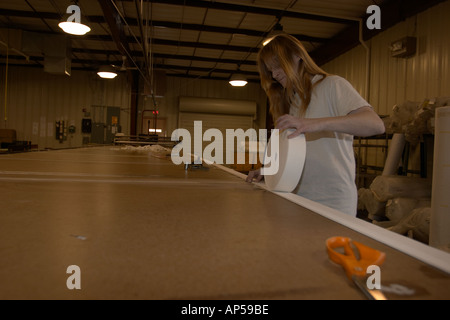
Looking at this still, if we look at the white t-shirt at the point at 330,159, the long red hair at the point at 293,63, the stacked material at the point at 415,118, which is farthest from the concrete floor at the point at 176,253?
the stacked material at the point at 415,118

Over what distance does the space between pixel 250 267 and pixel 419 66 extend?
5276mm

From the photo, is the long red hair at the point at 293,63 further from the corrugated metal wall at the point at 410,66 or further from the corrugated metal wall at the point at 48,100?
the corrugated metal wall at the point at 48,100

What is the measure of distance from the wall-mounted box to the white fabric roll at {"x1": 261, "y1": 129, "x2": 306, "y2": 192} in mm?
4500

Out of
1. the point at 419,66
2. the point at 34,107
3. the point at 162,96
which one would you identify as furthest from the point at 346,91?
the point at 34,107

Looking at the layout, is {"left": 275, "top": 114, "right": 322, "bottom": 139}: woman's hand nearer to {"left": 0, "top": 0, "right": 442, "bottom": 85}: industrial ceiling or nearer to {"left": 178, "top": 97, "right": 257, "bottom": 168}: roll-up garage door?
{"left": 0, "top": 0, "right": 442, "bottom": 85}: industrial ceiling

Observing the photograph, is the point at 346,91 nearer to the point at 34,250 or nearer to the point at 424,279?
the point at 424,279

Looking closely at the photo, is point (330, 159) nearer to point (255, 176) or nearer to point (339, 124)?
point (339, 124)

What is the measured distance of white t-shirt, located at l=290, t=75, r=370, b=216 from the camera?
122 cm

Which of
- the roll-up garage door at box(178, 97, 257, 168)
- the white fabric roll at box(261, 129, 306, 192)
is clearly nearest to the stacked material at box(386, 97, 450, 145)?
the white fabric roll at box(261, 129, 306, 192)

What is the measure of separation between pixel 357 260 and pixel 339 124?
0.64 meters

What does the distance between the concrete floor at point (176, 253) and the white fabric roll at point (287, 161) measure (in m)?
0.23

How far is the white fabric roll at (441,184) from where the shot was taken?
1967 millimetres

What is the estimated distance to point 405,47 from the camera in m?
4.57
